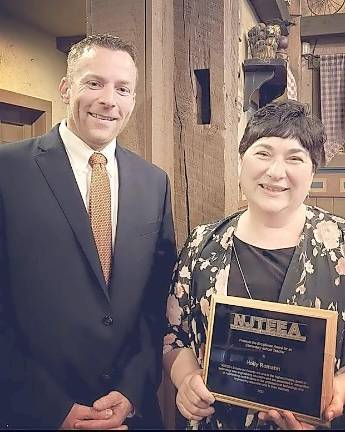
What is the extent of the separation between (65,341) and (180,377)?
0.28 m

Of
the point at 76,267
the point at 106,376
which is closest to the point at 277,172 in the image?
the point at 76,267

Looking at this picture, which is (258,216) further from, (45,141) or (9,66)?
(9,66)

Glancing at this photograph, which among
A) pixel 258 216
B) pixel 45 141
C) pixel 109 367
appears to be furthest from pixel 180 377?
pixel 45 141

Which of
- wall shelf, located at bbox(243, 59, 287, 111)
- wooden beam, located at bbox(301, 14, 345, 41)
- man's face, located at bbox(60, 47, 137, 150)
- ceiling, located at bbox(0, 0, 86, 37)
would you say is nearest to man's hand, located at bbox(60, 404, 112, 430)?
man's face, located at bbox(60, 47, 137, 150)

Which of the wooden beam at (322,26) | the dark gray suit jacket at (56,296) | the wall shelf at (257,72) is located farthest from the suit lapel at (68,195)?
the wooden beam at (322,26)

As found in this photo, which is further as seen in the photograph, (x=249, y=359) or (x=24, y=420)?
(x=24, y=420)

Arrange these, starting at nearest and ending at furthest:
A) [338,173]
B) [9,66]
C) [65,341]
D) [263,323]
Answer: [263,323] → [65,341] → [9,66] → [338,173]

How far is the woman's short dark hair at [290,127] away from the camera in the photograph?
3.99ft

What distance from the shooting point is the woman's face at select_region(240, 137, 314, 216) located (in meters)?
1.19

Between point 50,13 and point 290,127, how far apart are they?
109 inches

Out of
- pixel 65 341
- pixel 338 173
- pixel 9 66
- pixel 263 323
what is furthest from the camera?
pixel 338 173

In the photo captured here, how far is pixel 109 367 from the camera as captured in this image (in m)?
1.29

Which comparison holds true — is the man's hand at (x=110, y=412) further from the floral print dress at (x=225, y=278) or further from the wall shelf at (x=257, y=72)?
the wall shelf at (x=257, y=72)

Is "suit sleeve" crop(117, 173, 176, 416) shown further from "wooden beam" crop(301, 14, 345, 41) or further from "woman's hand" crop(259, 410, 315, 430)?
"wooden beam" crop(301, 14, 345, 41)
